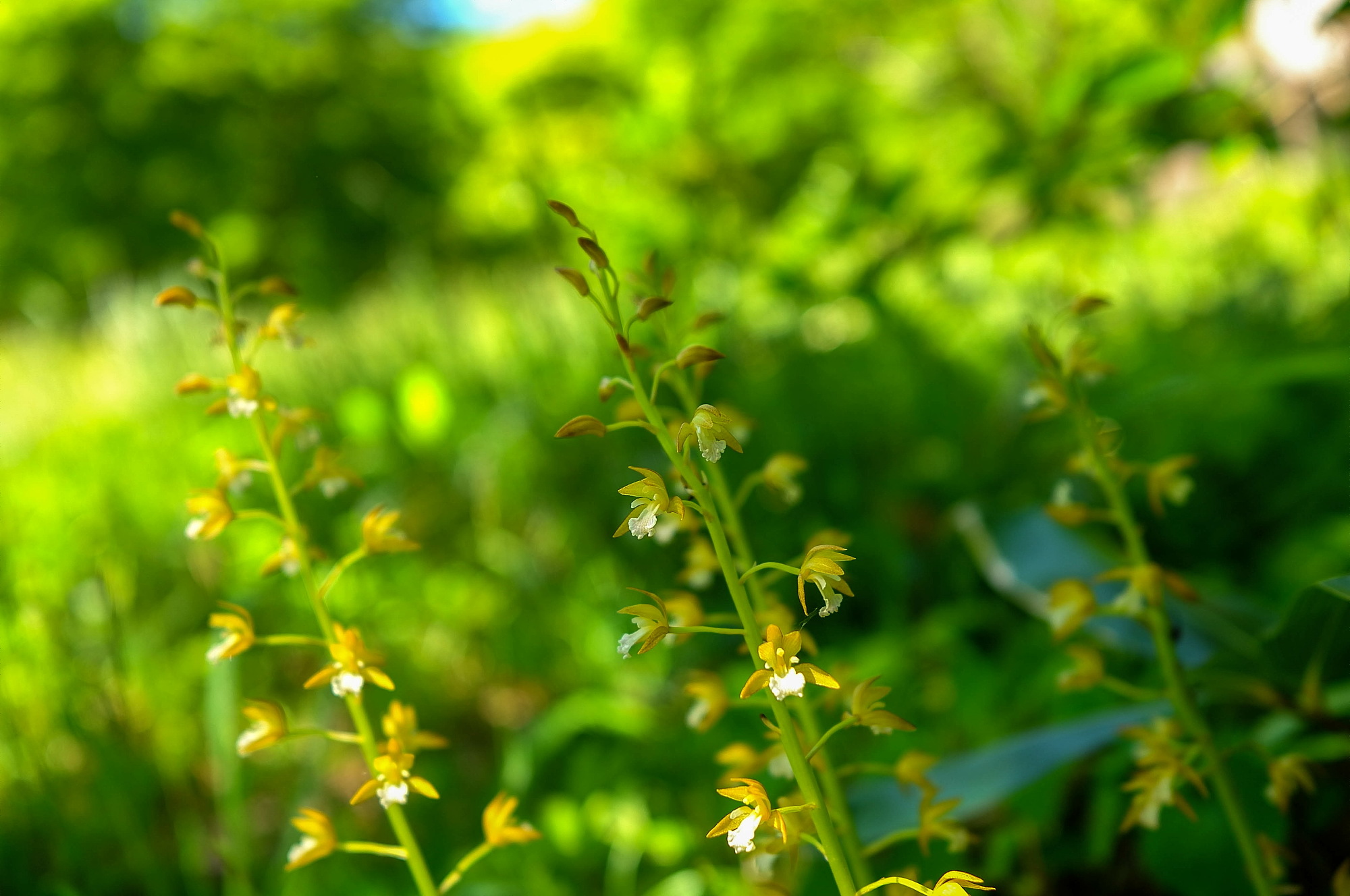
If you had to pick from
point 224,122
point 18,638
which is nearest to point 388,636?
point 18,638

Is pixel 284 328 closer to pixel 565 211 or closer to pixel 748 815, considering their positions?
pixel 565 211

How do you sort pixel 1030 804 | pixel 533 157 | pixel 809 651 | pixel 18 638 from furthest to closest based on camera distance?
pixel 533 157, pixel 18 638, pixel 1030 804, pixel 809 651

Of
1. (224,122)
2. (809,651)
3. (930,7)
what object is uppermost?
(224,122)

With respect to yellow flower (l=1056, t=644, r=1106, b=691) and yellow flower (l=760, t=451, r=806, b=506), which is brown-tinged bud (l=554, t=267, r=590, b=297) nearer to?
yellow flower (l=760, t=451, r=806, b=506)

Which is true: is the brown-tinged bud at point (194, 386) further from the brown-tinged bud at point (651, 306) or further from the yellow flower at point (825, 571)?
the yellow flower at point (825, 571)

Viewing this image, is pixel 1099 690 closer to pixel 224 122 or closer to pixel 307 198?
pixel 307 198

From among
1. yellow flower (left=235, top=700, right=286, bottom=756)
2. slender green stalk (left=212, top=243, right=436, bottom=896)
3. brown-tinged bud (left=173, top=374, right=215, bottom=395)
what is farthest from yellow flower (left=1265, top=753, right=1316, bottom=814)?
brown-tinged bud (left=173, top=374, right=215, bottom=395)

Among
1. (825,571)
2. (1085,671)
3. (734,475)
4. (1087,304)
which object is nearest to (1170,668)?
(1085,671)
